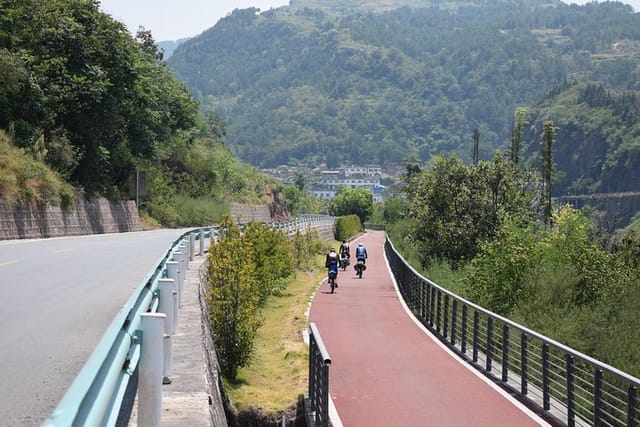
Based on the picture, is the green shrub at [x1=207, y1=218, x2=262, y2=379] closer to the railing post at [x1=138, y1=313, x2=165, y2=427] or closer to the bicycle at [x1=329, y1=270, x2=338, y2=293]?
the railing post at [x1=138, y1=313, x2=165, y2=427]

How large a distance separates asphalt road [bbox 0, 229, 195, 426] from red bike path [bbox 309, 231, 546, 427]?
3.86m

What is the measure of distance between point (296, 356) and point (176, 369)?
10179mm

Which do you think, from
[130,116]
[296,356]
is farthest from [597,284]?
[130,116]

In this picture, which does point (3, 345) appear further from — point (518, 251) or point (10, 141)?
point (10, 141)

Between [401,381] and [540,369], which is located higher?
[401,381]

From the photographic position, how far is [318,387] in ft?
38.5

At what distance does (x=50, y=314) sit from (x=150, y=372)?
22.3 feet

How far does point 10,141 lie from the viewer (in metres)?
38.0

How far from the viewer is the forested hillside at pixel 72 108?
37656 millimetres

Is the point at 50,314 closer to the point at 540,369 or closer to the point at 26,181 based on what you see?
the point at 540,369

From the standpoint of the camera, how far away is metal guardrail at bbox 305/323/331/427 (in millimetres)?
10625

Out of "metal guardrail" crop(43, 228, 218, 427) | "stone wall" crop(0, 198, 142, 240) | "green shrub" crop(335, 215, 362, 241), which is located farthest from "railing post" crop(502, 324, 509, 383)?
"green shrub" crop(335, 215, 362, 241)

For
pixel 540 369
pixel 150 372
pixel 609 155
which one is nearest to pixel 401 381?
pixel 540 369

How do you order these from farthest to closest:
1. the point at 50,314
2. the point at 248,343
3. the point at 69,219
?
the point at 69,219 < the point at 248,343 < the point at 50,314
